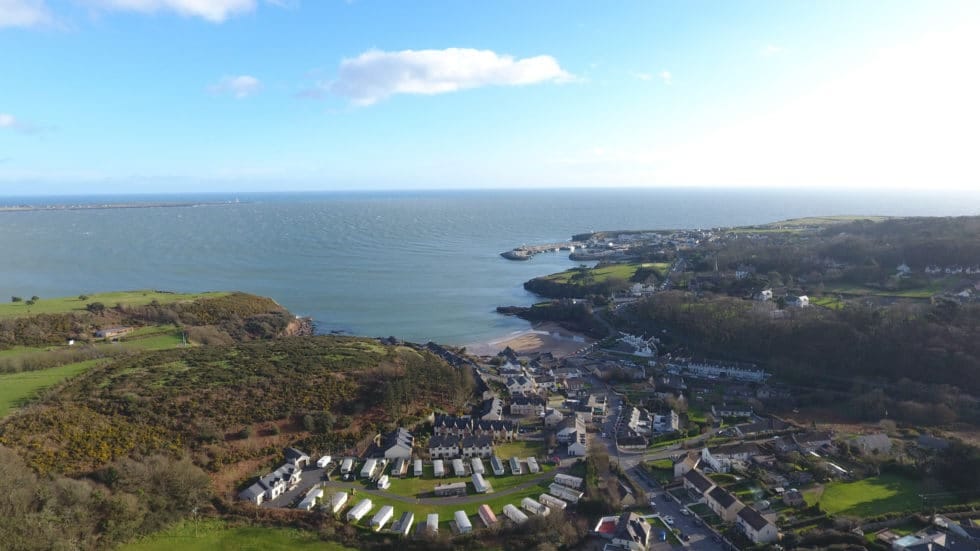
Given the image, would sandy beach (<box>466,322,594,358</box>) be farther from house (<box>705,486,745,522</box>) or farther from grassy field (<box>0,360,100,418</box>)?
grassy field (<box>0,360,100,418</box>)

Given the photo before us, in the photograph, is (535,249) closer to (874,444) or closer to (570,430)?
(570,430)

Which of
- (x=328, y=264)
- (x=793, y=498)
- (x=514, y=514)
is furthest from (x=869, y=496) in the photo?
(x=328, y=264)

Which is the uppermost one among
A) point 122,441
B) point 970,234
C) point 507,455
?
Answer: point 970,234

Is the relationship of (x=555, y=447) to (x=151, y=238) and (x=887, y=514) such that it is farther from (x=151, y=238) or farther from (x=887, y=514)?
(x=151, y=238)

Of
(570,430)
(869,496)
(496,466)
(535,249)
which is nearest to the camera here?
(869,496)

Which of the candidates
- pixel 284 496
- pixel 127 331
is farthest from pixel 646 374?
pixel 127 331
